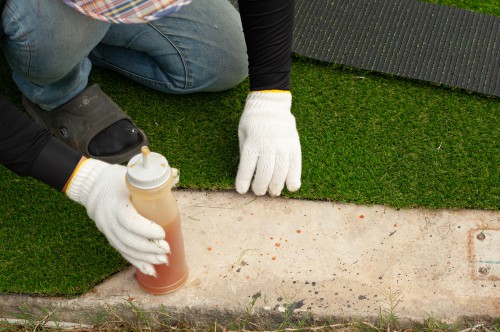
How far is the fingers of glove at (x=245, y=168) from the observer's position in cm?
214

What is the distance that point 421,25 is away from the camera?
2787 mm

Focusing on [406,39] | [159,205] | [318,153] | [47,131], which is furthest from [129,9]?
[406,39]

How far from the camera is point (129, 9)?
70.4 inches

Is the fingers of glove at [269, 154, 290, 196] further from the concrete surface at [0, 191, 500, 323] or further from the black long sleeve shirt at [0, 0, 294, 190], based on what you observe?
the black long sleeve shirt at [0, 0, 294, 190]

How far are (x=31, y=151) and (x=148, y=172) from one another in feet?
1.58

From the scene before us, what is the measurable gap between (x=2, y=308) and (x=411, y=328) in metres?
1.23

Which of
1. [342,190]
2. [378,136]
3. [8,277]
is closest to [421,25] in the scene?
[378,136]

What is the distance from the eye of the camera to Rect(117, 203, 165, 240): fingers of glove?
1669 millimetres

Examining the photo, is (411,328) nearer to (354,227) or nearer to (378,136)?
(354,227)

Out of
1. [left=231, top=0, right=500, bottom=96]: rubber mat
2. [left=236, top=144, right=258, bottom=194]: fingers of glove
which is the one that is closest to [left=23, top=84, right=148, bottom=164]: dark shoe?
[left=236, top=144, right=258, bottom=194]: fingers of glove

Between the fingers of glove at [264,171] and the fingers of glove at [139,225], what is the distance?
0.54 metres

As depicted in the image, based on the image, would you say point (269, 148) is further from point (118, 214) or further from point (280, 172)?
point (118, 214)

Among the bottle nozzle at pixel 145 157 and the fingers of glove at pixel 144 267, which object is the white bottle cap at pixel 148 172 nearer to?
the bottle nozzle at pixel 145 157

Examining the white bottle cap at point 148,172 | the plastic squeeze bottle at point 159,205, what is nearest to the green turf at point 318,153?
the plastic squeeze bottle at point 159,205
